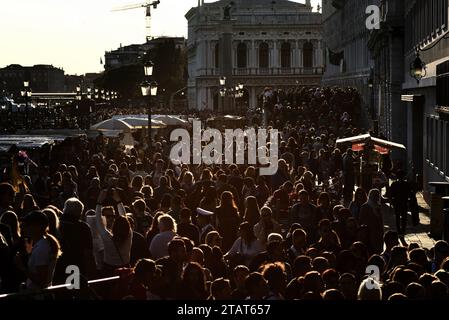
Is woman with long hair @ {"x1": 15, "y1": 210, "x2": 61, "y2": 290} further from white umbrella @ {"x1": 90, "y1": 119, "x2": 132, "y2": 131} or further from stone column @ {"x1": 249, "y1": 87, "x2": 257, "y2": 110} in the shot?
stone column @ {"x1": 249, "y1": 87, "x2": 257, "y2": 110}

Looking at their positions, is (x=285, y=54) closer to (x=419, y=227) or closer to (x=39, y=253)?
(x=419, y=227)

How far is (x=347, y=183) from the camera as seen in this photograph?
28547 millimetres

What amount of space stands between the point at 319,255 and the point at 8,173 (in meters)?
10.7

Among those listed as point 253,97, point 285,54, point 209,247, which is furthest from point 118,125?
point 285,54

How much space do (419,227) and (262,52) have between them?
13829 cm

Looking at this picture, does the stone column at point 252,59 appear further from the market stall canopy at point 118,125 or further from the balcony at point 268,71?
the market stall canopy at point 118,125

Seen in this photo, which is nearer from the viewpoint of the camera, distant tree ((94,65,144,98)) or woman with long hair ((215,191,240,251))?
woman with long hair ((215,191,240,251))

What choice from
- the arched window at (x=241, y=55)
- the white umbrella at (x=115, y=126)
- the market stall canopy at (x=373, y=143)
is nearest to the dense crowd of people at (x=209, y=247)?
the market stall canopy at (x=373, y=143)

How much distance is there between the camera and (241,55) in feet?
534

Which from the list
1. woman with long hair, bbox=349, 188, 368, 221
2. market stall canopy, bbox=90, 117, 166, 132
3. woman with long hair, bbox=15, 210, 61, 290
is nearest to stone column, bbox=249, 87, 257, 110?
market stall canopy, bbox=90, 117, 166, 132

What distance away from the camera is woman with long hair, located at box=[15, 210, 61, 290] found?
1186 centimetres

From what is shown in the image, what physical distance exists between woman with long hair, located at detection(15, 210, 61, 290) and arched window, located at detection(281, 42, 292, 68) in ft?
494
